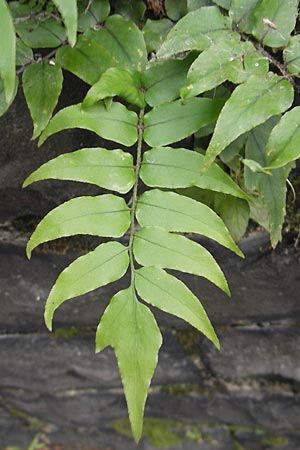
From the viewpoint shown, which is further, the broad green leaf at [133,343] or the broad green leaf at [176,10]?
the broad green leaf at [176,10]

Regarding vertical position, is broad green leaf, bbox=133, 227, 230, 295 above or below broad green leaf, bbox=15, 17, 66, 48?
below

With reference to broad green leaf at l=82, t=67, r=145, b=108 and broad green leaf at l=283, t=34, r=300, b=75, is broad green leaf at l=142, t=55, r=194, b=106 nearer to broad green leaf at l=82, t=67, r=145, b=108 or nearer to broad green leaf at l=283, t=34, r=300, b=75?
broad green leaf at l=82, t=67, r=145, b=108

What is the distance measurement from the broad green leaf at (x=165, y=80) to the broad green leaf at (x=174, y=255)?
0.24 m

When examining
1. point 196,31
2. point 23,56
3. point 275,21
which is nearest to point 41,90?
point 23,56

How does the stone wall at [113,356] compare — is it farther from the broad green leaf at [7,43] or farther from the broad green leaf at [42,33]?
the broad green leaf at [7,43]

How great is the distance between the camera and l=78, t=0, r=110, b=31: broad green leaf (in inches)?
41.3

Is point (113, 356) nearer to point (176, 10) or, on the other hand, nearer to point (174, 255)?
point (174, 255)

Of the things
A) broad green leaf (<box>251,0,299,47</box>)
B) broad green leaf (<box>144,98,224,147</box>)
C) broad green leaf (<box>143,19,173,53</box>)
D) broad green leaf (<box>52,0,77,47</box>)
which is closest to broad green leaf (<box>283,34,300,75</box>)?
broad green leaf (<box>251,0,299,47</box>)

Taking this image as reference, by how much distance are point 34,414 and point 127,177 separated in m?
1.46

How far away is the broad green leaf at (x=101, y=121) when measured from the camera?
3.16ft

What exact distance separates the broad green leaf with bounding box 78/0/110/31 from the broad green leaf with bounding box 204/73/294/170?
0.34 m

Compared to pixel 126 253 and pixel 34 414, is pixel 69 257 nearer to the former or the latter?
pixel 126 253

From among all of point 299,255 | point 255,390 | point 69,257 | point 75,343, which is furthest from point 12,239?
point 255,390

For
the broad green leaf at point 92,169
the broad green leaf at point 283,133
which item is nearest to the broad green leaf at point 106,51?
the broad green leaf at point 92,169
